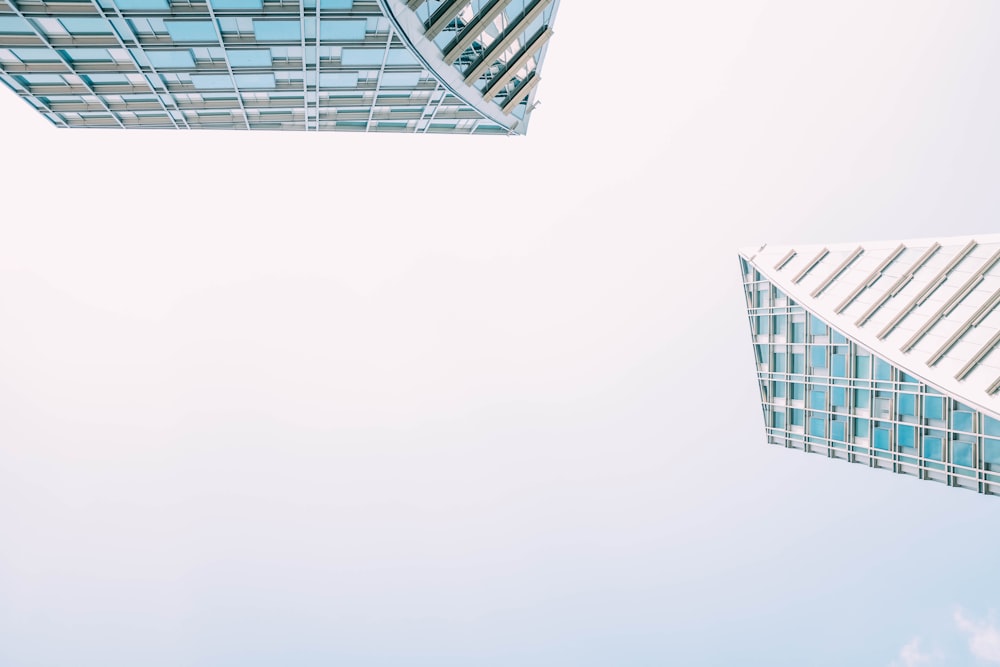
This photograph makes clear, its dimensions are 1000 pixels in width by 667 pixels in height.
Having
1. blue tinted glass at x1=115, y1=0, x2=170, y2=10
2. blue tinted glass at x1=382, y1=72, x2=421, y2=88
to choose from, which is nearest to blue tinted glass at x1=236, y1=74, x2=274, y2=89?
blue tinted glass at x1=382, y1=72, x2=421, y2=88

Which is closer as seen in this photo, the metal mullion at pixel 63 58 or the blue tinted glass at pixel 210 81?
the metal mullion at pixel 63 58

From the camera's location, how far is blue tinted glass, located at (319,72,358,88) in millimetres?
36656

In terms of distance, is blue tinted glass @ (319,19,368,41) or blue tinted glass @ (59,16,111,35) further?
blue tinted glass @ (319,19,368,41)

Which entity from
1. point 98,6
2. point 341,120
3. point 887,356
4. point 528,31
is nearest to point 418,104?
point 341,120

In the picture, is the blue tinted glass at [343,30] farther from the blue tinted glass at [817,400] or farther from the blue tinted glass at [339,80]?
the blue tinted glass at [817,400]

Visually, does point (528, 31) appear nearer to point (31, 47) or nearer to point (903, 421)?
point (31, 47)

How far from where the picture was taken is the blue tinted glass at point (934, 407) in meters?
30.8

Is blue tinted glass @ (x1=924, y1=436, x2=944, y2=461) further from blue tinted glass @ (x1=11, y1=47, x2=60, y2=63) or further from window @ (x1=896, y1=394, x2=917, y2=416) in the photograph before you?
blue tinted glass @ (x1=11, y1=47, x2=60, y2=63)

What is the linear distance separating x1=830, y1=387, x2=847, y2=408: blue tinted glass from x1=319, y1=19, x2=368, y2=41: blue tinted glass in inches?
1252

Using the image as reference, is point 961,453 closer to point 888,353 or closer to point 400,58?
point 888,353

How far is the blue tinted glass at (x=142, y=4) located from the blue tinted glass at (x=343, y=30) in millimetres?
6571


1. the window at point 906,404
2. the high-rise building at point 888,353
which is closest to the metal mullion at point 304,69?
the high-rise building at point 888,353

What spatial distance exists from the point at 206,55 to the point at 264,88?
14.9 feet

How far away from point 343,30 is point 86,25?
11.2m
